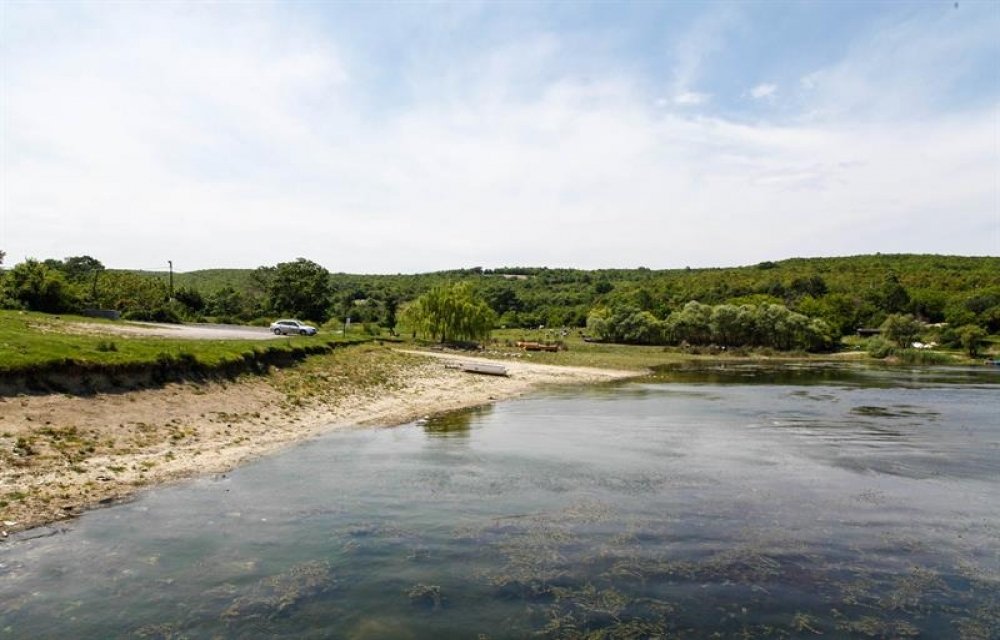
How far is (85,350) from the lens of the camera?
2859 centimetres

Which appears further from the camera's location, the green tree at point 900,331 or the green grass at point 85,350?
the green tree at point 900,331

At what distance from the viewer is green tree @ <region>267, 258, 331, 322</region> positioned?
120250 mm

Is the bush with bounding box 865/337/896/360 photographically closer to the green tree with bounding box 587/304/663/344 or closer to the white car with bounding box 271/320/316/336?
the green tree with bounding box 587/304/663/344

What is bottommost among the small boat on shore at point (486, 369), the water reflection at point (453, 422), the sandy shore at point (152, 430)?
the water reflection at point (453, 422)

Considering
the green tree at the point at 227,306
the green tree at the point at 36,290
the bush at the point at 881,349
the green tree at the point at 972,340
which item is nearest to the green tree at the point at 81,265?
the green tree at the point at 227,306

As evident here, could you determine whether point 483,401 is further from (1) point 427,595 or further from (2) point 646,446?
(1) point 427,595

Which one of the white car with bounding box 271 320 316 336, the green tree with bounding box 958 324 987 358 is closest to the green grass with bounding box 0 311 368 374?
the white car with bounding box 271 320 316 336

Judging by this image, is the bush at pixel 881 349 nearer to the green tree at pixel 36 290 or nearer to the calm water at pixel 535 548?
the calm water at pixel 535 548

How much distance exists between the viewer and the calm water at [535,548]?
40.0ft

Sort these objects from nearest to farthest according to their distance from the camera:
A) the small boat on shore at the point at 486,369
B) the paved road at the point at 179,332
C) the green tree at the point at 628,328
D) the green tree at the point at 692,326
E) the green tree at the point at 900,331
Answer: the paved road at the point at 179,332 < the small boat on shore at the point at 486,369 < the green tree at the point at 900,331 < the green tree at the point at 692,326 < the green tree at the point at 628,328

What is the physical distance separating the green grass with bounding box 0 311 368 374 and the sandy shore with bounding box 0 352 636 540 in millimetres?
1665

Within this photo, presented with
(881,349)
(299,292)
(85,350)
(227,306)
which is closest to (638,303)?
(881,349)

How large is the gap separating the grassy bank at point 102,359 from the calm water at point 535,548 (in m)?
8.48

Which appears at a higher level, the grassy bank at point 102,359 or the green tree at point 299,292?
the green tree at point 299,292
